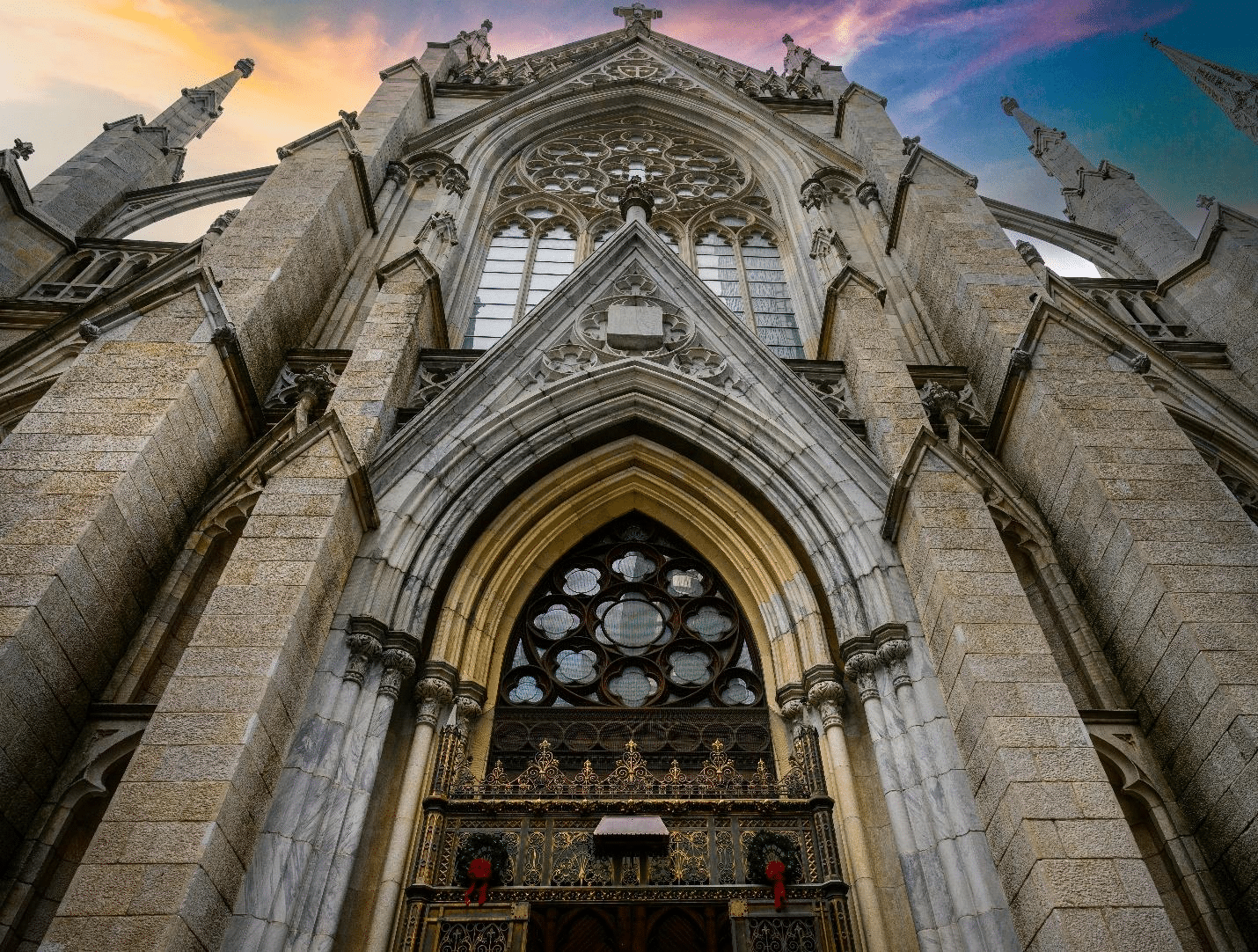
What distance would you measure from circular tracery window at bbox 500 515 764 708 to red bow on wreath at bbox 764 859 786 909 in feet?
6.32

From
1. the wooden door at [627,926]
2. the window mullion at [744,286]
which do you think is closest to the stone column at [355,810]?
the wooden door at [627,926]

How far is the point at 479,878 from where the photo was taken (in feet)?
19.5

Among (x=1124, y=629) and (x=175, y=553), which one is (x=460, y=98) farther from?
(x=1124, y=629)

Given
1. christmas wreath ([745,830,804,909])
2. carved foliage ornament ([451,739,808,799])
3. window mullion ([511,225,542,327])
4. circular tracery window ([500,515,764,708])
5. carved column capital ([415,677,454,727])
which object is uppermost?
window mullion ([511,225,542,327])

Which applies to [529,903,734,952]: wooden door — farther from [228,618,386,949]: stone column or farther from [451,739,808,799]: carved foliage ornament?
[228,618,386,949]: stone column

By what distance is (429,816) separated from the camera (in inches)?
248

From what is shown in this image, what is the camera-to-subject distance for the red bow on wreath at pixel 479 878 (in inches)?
233

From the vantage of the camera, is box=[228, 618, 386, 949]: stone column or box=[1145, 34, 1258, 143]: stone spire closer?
box=[228, 618, 386, 949]: stone column

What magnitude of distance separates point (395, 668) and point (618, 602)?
2.59 meters

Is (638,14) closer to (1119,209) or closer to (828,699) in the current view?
(1119,209)

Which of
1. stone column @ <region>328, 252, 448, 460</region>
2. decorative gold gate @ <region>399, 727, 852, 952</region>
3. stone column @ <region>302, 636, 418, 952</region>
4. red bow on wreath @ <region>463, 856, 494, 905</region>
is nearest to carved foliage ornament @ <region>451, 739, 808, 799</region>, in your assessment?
decorative gold gate @ <region>399, 727, 852, 952</region>

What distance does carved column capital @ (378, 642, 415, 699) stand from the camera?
6703mm

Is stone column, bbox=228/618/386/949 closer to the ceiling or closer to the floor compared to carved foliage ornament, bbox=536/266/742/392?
closer to the floor

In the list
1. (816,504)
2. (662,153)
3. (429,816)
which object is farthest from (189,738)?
(662,153)
